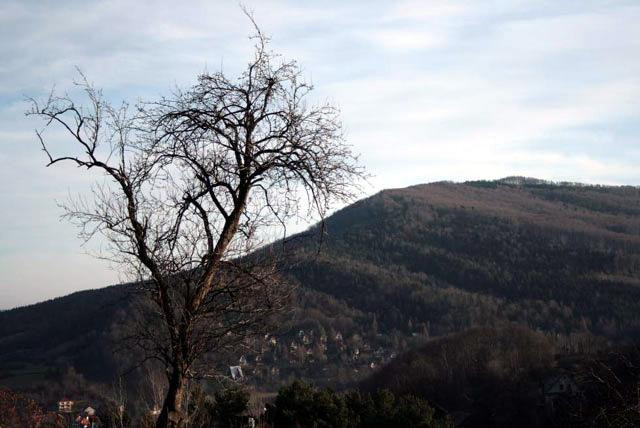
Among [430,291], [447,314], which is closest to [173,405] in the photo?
[447,314]

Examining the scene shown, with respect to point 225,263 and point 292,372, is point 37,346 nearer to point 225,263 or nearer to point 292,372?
point 292,372

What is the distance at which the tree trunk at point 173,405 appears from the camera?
7082 millimetres

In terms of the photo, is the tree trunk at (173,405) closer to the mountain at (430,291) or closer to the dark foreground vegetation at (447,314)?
the dark foreground vegetation at (447,314)

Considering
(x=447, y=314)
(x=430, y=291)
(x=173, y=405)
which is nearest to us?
(x=173, y=405)

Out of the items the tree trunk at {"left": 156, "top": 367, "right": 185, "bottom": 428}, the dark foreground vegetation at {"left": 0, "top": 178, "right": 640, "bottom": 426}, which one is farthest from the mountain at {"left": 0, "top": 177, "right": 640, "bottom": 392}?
the tree trunk at {"left": 156, "top": 367, "right": 185, "bottom": 428}

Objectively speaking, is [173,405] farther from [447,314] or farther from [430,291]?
[430,291]

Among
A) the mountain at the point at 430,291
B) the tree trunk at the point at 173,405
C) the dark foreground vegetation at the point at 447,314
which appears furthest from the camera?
the mountain at the point at 430,291

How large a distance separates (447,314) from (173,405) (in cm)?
13525

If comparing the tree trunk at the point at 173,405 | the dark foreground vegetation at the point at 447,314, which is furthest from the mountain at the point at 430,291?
the tree trunk at the point at 173,405

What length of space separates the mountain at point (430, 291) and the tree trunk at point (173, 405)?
78.3m

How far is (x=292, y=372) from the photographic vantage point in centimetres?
11144

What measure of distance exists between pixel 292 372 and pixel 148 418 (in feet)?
341

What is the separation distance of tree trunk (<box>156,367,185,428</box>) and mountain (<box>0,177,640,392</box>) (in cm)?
7826

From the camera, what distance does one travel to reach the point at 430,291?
149625 mm
